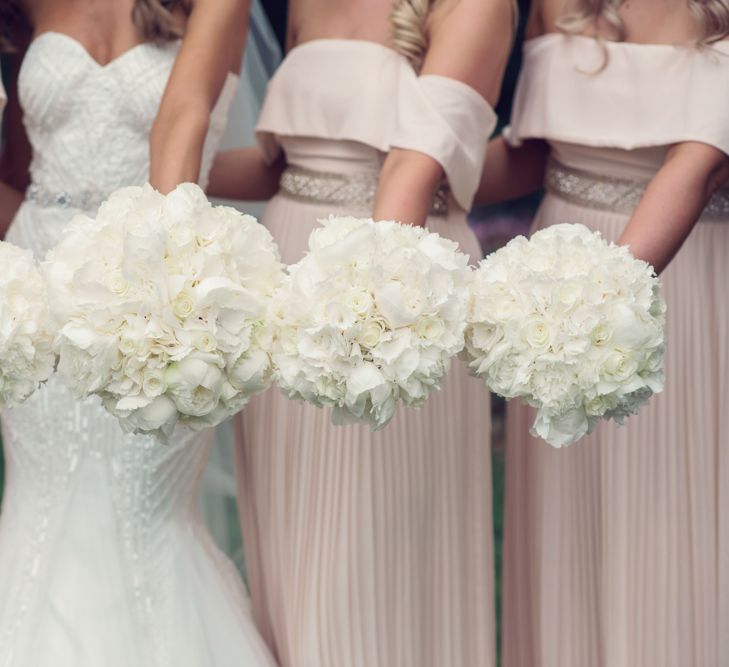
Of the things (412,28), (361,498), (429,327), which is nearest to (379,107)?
(412,28)

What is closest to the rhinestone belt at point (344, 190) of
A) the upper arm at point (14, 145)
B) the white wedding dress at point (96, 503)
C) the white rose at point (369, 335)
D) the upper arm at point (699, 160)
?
the white wedding dress at point (96, 503)

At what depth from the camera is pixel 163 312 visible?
2.05 meters

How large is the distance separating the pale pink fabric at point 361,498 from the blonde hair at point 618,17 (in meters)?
0.36

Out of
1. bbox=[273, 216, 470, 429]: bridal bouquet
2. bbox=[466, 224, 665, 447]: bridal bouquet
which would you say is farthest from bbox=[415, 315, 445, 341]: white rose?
bbox=[466, 224, 665, 447]: bridal bouquet

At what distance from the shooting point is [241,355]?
212 centimetres

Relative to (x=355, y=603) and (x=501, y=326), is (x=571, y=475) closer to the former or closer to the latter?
(x=355, y=603)

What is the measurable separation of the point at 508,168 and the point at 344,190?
1.76 ft

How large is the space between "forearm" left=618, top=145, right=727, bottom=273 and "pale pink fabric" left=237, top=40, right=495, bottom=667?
403 millimetres

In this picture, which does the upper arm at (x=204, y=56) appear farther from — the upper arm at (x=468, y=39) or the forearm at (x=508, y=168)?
the forearm at (x=508, y=168)

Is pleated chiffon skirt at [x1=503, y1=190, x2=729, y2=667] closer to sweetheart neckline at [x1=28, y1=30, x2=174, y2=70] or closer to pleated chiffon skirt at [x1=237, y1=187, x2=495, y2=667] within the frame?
pleated chiffon skirt at [x1=237, y1=187, x2=495, y2=667]

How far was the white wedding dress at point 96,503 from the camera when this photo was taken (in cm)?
288

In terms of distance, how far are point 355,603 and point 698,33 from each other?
4.70 ft

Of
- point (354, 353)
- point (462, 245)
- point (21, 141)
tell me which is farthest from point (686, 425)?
point (21, 141)

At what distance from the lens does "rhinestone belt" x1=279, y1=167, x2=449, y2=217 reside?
303 centimetres
